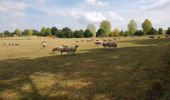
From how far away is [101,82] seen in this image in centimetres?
1532

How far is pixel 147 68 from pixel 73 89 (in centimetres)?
771

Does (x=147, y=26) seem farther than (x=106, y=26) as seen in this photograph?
No

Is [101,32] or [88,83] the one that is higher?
[101,32]

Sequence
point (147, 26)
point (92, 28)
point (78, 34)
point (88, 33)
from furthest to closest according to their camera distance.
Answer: point (92, 28) < point (88, 33) < point (78, 34) < point (147, 26)

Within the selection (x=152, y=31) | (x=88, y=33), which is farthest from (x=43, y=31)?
(x=152, y=31)

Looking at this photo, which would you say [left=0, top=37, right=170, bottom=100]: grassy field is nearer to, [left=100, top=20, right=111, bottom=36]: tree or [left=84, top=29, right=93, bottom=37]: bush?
[left=84, top=29, right=93, bottom=37]: bush

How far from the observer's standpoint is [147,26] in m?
124

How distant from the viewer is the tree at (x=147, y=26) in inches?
4861

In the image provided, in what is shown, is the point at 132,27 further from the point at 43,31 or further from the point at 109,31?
the point at 43,31

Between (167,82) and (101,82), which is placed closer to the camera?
(167,82)

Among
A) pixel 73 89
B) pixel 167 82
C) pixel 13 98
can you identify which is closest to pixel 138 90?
pixel 167 82

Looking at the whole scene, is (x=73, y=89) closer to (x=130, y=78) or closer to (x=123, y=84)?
(x=123, y=84)

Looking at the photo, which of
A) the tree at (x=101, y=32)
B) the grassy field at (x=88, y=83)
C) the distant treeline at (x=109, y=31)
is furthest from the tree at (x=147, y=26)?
the grassy field at (x=88, y=83)

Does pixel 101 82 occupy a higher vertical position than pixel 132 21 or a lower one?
lower
